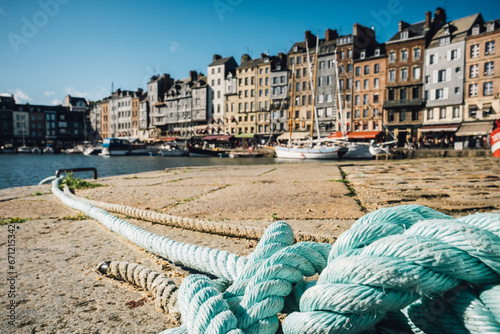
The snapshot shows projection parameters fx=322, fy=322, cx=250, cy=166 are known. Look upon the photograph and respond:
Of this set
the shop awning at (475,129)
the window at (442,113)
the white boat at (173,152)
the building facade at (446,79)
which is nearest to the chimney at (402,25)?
the building facade at (446,79)

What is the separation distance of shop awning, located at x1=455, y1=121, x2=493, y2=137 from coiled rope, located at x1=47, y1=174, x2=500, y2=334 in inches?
1541

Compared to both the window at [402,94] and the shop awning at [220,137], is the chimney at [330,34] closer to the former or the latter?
the window at [402,94]

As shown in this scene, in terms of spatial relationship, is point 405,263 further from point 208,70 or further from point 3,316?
point 208,70

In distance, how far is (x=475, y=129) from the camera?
3350 centimetres

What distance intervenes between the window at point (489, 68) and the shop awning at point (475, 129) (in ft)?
17.2

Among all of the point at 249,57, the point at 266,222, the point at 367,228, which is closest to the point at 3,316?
the point at 367,228

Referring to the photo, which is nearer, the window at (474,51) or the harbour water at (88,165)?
the harbour water at (88,165)

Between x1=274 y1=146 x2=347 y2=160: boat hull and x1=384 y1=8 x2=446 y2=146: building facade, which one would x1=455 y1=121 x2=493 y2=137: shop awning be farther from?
x1=274 y1=146 x2=347 y2=160: boat hull

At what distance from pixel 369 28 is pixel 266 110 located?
1976 centimetres

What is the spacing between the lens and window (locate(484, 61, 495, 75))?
110ft

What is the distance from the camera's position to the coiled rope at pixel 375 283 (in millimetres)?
742

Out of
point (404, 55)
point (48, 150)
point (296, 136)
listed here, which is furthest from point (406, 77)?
point (48, 150)

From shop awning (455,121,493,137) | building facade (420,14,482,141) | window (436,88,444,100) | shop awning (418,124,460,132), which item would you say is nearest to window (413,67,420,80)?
building facade (420,14,482,141)

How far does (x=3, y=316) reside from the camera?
1291mm
